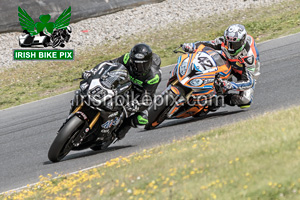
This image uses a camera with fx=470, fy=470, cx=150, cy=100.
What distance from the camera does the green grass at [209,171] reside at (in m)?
4.28

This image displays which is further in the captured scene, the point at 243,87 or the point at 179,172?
the point at 243,87

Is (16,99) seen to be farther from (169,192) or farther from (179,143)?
(169,192)

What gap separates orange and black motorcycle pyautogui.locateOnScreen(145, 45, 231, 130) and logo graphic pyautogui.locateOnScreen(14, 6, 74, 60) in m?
10.4

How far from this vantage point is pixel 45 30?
18531 millimetres

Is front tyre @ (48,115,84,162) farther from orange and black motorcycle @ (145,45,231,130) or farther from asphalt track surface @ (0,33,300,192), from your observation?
orange and black motorcycle @ (145,45,231,130)

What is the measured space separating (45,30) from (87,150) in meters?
11.1

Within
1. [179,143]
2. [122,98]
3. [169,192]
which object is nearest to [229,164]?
[169,192]

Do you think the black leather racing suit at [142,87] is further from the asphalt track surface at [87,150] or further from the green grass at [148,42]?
the green grass at [148,42]

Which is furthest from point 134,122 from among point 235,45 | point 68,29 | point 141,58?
point 68,29

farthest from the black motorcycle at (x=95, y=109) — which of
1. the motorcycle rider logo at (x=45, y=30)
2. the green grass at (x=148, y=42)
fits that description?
the motorcycle rider logo at (x=45, y=30)

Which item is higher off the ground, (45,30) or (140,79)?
(140,79)

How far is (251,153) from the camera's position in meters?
5.08

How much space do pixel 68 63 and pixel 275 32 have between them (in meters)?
7.59

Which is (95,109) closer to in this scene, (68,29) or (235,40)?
(235,40)
